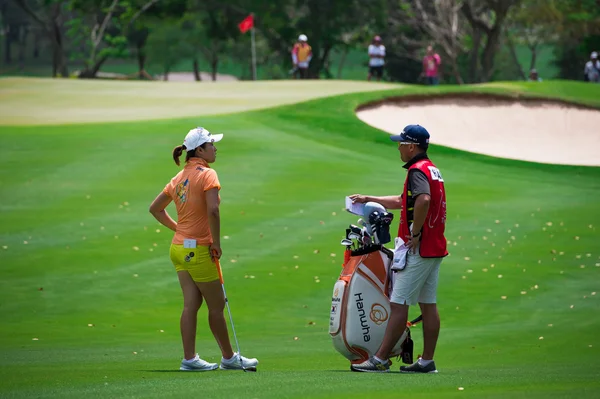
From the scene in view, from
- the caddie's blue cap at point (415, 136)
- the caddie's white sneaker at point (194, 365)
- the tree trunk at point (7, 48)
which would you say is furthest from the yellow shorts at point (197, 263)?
the tree trunk at point (7, 48)

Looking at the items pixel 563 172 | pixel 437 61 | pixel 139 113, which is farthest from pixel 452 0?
pixel 563 172

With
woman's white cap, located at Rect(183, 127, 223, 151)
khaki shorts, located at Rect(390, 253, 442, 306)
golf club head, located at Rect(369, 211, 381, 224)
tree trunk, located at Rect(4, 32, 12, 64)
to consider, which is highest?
woman's white cap, located at Rect(183, 127, 223, 151)

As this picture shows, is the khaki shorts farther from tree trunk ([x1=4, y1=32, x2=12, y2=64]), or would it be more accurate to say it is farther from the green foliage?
tree trunk ([x1=4, y1=32, x2=12, y2=64])

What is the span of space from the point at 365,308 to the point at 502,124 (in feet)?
79.1

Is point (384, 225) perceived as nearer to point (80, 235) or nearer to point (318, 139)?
point (80, 235)

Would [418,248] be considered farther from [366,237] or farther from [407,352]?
[407,352]

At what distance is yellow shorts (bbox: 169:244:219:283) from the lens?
931 centimetres

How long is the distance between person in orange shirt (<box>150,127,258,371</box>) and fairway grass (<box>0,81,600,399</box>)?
0.43 m

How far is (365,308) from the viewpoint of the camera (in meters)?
9.45

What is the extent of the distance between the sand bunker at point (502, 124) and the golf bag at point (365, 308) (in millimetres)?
19745

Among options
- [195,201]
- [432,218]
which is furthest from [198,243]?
[432,218]

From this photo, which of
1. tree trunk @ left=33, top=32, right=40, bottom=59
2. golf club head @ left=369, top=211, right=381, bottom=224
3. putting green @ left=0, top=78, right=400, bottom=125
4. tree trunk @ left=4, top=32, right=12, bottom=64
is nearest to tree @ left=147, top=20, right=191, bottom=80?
tree trunk @ left=33, top=32, right=40, bottom=59

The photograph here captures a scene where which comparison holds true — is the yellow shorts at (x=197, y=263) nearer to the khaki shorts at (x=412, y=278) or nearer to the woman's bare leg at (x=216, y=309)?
the woman's bare leg at (x=216, y=309)

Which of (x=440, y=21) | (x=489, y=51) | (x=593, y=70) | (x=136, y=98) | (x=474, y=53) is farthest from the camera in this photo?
(x=474, y=53)
